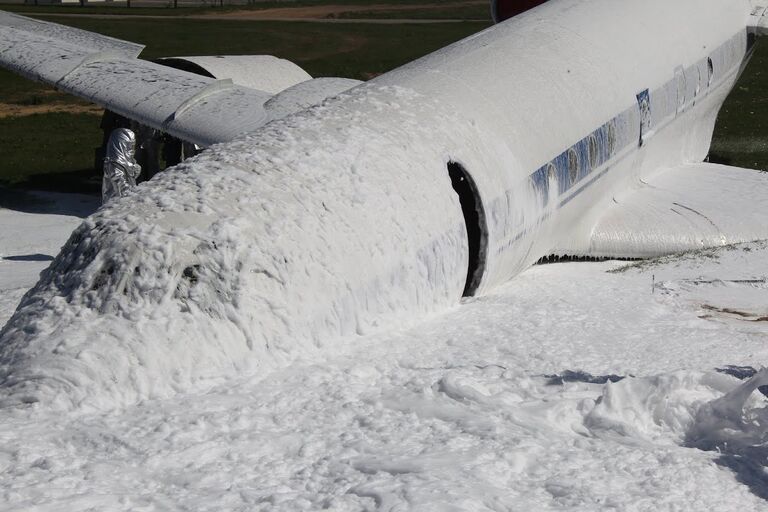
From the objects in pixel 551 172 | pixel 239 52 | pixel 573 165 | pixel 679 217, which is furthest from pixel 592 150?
pixel 239 52

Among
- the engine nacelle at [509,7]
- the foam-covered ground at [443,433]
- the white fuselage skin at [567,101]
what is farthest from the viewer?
the engine nacelle at [509,7]

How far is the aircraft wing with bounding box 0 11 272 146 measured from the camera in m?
16.0

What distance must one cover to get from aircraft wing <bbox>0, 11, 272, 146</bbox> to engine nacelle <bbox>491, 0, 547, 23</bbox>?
5.79 meters

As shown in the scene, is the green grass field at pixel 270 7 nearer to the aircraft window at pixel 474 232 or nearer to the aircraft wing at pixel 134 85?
the aircraft wing at pixel 134 85

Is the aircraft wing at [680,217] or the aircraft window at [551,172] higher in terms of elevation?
the aircraft window at [551,172]

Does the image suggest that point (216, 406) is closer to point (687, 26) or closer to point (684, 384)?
point (684, 384)

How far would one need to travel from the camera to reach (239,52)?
1716 inches

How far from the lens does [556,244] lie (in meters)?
13.1

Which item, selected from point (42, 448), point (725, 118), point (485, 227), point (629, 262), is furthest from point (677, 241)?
point (725, 118)

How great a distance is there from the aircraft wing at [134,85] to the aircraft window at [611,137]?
15.4 ft

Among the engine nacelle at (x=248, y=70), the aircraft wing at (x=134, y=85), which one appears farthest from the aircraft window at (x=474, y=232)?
the engine nacelle at (x=248, y=70)

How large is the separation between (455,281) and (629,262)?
422 cm

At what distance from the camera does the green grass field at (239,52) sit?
76.3ft

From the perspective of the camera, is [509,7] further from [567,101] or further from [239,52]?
[239,52]
